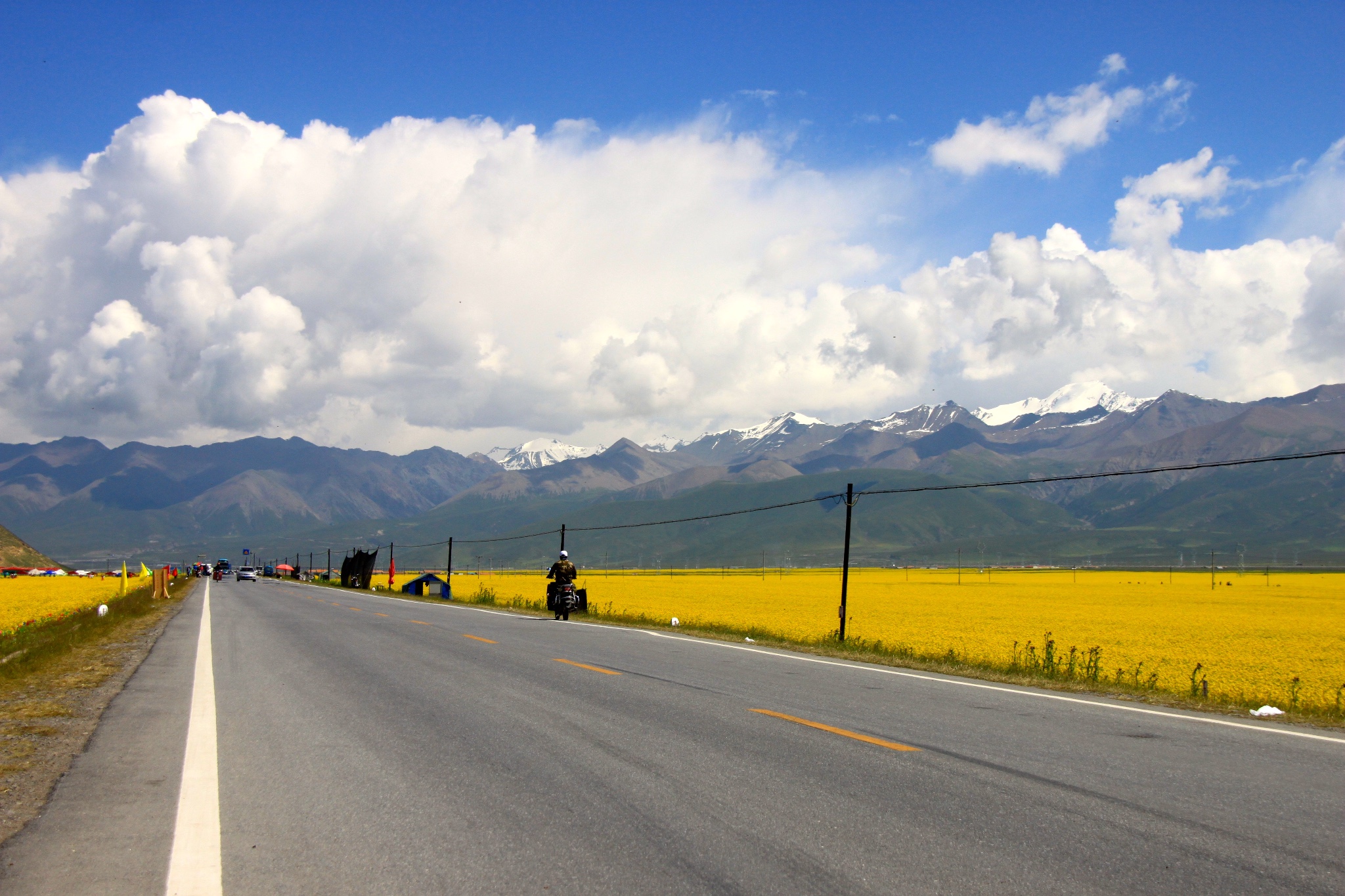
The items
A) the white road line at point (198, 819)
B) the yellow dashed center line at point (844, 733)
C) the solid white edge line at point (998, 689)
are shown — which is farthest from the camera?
the solid white edge line at point (998, 689)

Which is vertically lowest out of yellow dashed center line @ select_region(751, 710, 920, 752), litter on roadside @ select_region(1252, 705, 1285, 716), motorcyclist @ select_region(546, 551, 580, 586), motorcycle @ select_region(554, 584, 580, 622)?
motorcycle @ select_region(554, 584, 580, 622)

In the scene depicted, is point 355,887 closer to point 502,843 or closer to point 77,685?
point 502,843

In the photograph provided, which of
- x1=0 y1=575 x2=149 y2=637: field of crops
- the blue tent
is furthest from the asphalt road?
the blue tent

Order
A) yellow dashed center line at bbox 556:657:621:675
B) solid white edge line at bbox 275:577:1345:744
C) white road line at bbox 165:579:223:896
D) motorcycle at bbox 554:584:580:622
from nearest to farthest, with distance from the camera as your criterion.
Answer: white road line at bbox 165:579:223:896 → solid white edge line at bbox 275:577:1345:744 → yellow dashed center line at bbox 556:657:621:675 → motorcycle at bbox 554:584:580:622

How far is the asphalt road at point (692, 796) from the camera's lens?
5211 mm

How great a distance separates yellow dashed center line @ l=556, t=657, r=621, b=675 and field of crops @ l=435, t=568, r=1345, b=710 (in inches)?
305

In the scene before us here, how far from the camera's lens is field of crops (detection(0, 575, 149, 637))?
29.7 meters

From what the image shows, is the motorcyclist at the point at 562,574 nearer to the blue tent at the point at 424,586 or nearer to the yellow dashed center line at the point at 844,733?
the yellow dashed center line at the point at 844,733

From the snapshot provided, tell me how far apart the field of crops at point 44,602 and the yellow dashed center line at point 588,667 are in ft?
46.3

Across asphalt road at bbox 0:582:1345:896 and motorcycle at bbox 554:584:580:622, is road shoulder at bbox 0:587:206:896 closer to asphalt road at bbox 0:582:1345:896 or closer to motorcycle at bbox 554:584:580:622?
asphalt road at bbox 0:582:1345:896

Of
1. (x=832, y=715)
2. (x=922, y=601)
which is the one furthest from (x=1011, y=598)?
(x=832, y=715)

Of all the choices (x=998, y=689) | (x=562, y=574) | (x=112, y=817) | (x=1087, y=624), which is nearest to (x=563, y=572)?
(x=562, y=574)

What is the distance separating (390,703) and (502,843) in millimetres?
5870

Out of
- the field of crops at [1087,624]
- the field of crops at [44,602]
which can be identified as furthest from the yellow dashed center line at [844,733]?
the field of crops at [44,602]
